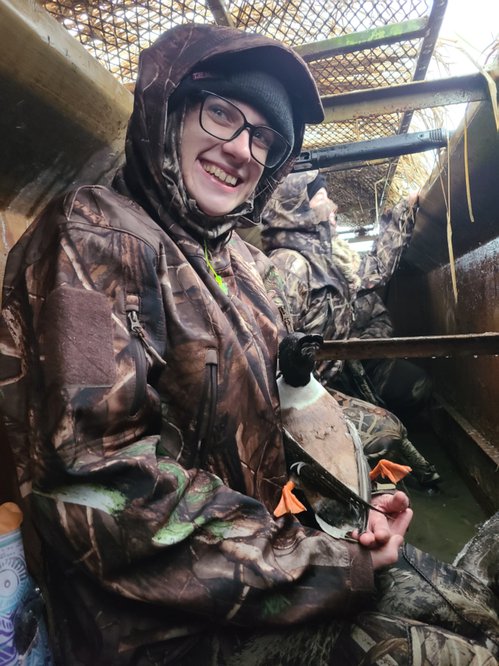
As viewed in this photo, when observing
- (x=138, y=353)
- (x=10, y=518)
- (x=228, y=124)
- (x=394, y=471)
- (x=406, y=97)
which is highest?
(x=406, y=97)

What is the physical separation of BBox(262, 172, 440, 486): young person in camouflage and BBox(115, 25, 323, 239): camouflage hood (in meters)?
2.38

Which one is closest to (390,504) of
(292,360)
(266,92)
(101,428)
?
(292,360)

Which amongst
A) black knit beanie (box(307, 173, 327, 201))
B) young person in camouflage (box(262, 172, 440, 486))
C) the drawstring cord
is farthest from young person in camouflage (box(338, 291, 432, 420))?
the drawstring cord

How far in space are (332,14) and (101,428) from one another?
196 centimetres

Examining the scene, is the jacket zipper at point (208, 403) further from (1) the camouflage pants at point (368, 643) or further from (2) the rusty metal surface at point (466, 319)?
(2) the rusty metal surface at point (466, 319)

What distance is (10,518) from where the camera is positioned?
1056 mm

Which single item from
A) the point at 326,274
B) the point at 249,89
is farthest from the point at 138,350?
the point at 326,274

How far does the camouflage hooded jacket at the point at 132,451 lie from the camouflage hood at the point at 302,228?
3011 mm

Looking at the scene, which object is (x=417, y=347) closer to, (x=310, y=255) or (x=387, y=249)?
(x=310, y=255)

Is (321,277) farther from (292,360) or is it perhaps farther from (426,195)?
(292,360)

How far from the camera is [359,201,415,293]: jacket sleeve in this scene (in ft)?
14.6

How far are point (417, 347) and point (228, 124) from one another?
139 cm

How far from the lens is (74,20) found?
174 cm

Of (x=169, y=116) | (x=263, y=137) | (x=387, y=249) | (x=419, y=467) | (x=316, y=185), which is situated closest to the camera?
(x=169, y=116)
